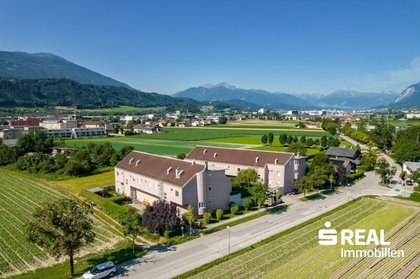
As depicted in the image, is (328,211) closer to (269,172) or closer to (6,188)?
(269,172)

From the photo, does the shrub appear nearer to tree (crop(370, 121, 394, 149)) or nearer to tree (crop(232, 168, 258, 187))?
tree (crop(232, 168, 258, 187))

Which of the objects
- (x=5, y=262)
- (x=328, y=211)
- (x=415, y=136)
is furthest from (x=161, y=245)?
(x=415, y=136)

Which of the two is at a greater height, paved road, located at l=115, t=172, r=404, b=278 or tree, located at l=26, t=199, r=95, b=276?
tree, located at l=26, t=199, r=95, b=276

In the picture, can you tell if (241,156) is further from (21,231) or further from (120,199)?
(21,231)

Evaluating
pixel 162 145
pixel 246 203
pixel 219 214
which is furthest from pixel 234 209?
pixel 162 145

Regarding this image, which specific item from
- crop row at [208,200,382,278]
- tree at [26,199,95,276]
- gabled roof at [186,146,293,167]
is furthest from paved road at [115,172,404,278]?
gabled roof at [186,146,293,167]
